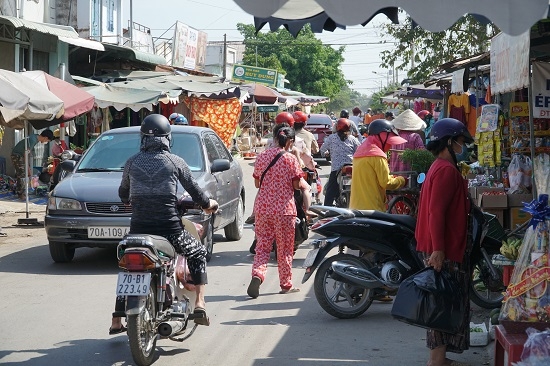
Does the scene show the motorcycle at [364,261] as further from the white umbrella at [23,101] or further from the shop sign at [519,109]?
the white umbrella at [23,101]

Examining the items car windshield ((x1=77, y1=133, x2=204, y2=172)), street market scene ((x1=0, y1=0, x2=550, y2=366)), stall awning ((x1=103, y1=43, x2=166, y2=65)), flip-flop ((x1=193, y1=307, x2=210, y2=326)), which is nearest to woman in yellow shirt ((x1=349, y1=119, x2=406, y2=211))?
street market scene ((x1=0, y1=0, x2=550, y2=366))

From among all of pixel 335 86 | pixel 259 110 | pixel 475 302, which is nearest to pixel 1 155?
pixel 475 302

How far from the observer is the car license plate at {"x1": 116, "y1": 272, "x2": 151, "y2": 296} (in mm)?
6254

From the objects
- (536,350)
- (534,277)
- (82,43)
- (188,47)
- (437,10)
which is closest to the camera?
(437,10)

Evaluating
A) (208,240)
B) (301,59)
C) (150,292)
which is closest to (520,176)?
(208,240)

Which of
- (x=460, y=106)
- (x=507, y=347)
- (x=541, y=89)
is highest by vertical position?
(x=460, y=106)

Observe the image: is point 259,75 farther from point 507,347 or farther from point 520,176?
point 507,347

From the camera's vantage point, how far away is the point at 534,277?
5.84m

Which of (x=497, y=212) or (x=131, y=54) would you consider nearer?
(x=497, y=212)

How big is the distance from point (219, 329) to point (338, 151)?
670cm

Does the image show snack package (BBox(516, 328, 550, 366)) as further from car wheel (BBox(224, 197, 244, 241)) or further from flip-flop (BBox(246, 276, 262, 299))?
car wheel (BBox(224, 197, 244, 241))

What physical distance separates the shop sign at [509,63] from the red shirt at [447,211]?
1974mm

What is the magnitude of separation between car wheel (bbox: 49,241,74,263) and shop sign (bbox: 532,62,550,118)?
6090 millimetres

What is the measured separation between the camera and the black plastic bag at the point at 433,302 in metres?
6.15
